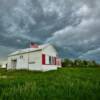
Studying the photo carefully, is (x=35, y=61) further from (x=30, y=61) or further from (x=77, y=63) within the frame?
(x=77, y=63)

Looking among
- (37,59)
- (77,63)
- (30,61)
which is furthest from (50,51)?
(77,63)

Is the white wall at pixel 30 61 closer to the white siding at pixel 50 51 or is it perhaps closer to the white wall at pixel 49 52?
the white wall at pixel 49 52

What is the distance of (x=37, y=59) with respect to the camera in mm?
26750

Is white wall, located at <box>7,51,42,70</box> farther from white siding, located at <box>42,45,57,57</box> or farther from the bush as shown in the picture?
the bush

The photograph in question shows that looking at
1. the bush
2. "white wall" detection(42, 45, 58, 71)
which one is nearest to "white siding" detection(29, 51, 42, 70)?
"white wall" detection(42, 45, 58, 71)

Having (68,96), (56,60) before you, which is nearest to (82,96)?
(68,96)

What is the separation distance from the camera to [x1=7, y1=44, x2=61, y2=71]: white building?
26609mm

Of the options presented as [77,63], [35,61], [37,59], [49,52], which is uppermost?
[49,52]

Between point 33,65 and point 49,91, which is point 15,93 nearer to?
point 49,91

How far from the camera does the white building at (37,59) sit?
1048 inches

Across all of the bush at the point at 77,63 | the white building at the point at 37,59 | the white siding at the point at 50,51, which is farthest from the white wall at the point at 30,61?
the bush at the point at 77,63

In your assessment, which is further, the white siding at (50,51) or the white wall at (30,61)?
the white siding at (50,51)

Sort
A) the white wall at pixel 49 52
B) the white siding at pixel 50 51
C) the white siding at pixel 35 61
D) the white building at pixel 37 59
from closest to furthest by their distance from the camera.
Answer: the white siding at pixel 35 61 < the white building at pixel 37 59 < the white wall at pixel 49 52 < the white siding at pixel 50 51

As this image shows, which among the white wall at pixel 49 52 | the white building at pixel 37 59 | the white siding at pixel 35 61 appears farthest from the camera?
the white wall at pixel 49 52
